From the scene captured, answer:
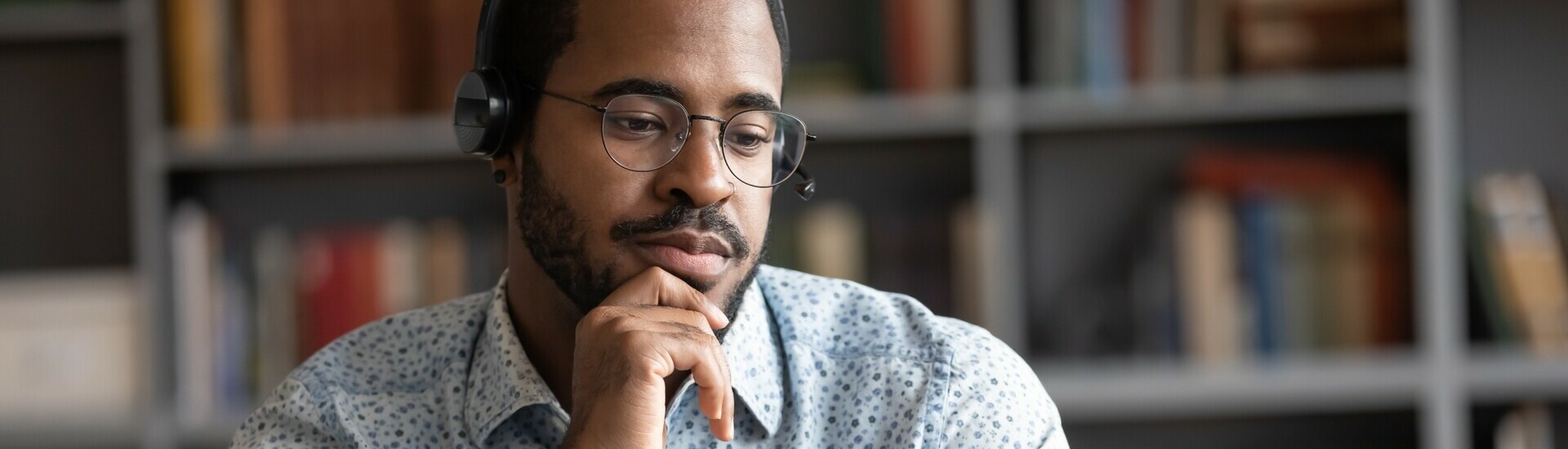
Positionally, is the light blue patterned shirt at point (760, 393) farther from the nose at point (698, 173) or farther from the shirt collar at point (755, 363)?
the nose at point (698, 173)

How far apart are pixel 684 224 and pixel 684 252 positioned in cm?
2

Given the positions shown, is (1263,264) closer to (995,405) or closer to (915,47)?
(915,47)

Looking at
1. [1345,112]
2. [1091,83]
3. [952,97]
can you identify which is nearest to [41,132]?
[952,97]

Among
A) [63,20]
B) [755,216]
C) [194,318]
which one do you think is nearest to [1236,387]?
[755,216]

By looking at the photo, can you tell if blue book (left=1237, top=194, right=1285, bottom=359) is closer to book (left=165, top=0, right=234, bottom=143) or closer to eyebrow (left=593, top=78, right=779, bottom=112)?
eyebrow (left=593, top=78, right=779, bottom=112)

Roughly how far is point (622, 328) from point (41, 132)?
1963mm

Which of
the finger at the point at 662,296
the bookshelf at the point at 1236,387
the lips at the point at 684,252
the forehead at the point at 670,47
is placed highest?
the forehead at the point at 670,47

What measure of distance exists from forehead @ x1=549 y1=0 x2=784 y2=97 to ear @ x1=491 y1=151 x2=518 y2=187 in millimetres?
97

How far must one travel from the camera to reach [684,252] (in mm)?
1043

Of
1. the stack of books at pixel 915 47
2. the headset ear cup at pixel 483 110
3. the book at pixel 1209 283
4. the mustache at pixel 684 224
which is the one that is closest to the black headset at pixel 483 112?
the headset ear cup at pixel 483 110

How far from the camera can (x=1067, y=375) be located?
220cm

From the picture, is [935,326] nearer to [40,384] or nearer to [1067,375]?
[1067,375]

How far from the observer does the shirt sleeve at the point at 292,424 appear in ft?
3.52

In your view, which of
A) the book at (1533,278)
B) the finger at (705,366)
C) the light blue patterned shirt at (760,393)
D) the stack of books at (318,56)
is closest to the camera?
the finger at (705,366)
